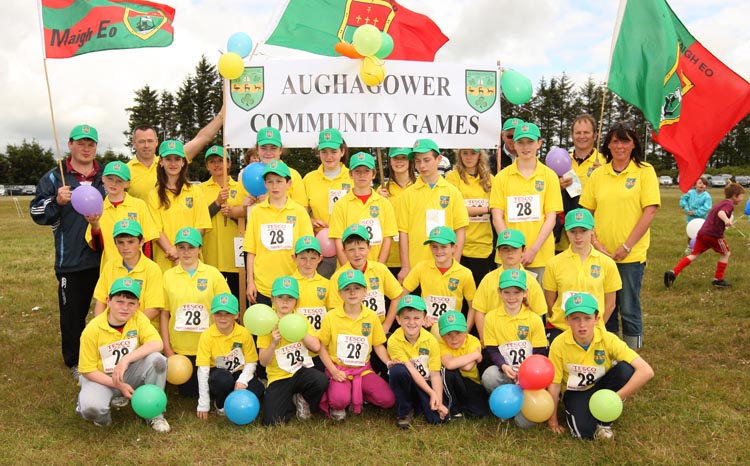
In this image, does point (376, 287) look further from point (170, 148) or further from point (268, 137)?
point (170, 148)

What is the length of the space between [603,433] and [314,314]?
2561 mm

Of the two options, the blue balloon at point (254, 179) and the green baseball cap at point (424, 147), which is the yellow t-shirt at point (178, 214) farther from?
the green baseball cap at point (424, 147)

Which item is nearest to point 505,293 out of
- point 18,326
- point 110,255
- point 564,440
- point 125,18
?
point 564,440

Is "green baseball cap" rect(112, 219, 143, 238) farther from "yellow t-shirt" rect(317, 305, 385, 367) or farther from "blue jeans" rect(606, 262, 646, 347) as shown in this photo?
"blue jeans" rect(606, 262, 646, 347)

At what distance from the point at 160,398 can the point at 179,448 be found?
17.9 inches

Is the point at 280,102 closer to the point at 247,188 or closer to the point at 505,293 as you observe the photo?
the point at 247,188

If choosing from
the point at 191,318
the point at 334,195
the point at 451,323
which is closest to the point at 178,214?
the point at 191,318

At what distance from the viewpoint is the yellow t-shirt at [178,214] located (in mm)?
6121

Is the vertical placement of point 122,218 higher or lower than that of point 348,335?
higher

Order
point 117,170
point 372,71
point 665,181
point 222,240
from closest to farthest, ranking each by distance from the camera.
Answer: point 117,170
point 372,71
point 222,240
point 665,181

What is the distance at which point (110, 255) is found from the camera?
232 inches

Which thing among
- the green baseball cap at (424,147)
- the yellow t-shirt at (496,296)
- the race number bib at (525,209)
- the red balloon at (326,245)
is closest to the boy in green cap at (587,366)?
the yellow t-shirt at (496,296)

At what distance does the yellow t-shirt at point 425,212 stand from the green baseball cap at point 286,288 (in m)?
1.43

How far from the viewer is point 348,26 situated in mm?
7277
